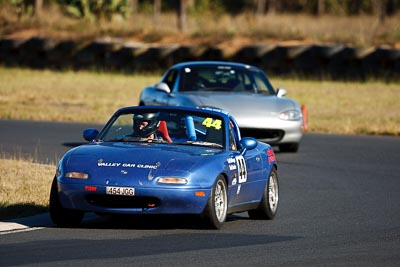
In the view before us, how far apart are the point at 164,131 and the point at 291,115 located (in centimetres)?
772

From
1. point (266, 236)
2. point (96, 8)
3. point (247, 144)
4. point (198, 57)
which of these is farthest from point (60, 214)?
point (96, 8)

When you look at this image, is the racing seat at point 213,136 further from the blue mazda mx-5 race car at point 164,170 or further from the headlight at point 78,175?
→ the headlight at point 78,175

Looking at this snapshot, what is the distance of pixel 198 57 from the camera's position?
3491cm

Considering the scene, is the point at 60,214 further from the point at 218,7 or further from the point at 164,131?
the point at 218,7

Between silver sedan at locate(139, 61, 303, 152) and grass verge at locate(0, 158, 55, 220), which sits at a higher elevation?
grass verge at locate(0, 158, 55, 220)

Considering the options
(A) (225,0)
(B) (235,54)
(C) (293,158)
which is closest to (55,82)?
(B) (235,54)

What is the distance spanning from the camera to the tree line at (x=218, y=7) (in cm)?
4609

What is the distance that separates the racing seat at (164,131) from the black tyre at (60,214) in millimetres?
1255

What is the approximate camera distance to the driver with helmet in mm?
11281

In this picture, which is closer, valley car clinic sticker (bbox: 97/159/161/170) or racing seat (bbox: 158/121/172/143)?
valley car clinic sticker (bbox: 97/159/161/170)

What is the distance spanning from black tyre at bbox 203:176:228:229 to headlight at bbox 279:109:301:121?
26.5 ft

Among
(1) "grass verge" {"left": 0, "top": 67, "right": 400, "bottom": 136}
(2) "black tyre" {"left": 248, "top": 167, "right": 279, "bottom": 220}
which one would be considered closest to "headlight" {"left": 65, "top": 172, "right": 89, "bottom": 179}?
(2) "black tyre" {"left": 248, "top": 167, "right": 279, "bottom": 220}

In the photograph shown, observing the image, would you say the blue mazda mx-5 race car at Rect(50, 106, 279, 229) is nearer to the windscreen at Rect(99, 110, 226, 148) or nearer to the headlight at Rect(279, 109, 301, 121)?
the windscreen at Rect(99, 110, 226, 148)

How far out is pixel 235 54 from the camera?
34312 millimetres
